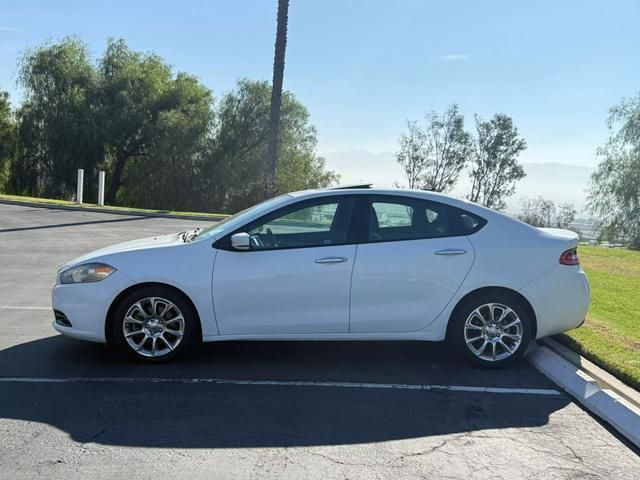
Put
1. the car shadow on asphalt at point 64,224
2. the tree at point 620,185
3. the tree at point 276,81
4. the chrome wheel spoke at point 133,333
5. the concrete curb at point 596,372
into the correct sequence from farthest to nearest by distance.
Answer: the tree at point 620,185 → the tree at point 276,81 → the car shadow on asphalt at point 64,224 → the chrome wheel spoke at point 133,333 → the concrete curb at point 596,372

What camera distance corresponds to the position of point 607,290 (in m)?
9.05

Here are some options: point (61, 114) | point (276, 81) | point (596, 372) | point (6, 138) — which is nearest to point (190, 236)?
point (596, 372)

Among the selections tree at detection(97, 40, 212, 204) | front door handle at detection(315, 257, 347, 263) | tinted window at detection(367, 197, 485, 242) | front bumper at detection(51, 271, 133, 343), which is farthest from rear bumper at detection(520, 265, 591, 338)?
tree at detection(97, 40, 212, 204)

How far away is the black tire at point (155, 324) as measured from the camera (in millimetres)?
5258

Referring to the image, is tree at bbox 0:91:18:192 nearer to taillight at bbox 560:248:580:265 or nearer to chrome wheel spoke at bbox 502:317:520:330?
chrome wheel spoke at bbox 502:317:520:330

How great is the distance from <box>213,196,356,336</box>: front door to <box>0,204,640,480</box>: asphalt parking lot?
0.41 meters

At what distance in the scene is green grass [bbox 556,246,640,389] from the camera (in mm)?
5271

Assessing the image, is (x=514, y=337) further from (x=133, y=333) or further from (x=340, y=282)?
(x=133, y=333)

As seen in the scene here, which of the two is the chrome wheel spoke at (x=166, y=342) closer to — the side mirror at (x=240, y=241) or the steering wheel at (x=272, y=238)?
the side mirror at (x=240, y=241)

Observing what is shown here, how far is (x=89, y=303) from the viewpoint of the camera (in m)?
5.24

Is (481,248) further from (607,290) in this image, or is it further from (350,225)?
(607,290)

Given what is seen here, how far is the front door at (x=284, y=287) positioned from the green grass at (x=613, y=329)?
2.37 m

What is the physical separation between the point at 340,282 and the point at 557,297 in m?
2.01

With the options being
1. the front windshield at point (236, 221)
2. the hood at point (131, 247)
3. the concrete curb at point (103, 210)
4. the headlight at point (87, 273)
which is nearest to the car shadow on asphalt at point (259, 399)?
the headlight at point (87, 273)
